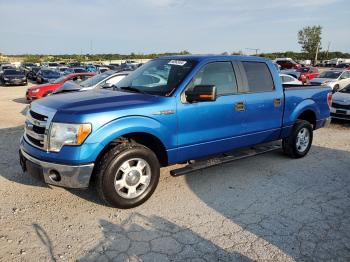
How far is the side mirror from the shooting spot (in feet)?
13.7

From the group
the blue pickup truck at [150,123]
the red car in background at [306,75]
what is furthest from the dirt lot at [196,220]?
the red car in background at [306,75]

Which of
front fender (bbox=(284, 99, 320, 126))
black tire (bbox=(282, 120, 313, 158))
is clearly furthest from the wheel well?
black tire (bbox=(282, 120, 313, 158))

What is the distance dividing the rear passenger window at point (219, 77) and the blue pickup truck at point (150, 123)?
0.01 m

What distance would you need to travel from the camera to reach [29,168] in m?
4.00

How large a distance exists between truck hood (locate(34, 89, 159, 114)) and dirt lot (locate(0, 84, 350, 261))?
1.25m

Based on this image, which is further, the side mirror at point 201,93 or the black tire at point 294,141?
the black tire at point 294,141

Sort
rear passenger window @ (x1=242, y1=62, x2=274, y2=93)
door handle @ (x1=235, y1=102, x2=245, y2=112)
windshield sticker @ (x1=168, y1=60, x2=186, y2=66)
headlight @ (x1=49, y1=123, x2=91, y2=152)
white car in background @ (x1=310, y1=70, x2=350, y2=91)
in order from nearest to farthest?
headlight @ (x1=49, y1=123, x2=91, y2=152) → windshield sticker @ (x1=168, y1=60, x2=186, y2=66) → door handle @ (x1=235, y1=102, x2=245, y2=112) → rear passenger window @ (x1=242, y1=62, x2=274, y2=93) → white car in background @ (x1=310, y1=70, x2=350, y2=91)

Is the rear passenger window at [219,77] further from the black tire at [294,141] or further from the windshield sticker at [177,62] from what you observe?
the black tire at [294,141]

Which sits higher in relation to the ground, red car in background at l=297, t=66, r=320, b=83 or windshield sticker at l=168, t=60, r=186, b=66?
windshield sticker at l=168, t=60, r=186, b=66

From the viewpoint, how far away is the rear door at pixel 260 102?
514 cm

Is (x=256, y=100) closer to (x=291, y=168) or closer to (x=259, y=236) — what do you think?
(x=291, y=168)

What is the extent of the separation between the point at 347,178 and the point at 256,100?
6.40 feet

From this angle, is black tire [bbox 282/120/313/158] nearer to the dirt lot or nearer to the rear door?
the rear door

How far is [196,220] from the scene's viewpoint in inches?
152
